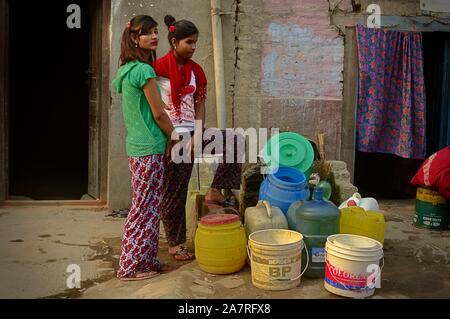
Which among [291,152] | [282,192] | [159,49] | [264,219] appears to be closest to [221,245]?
[264,219]

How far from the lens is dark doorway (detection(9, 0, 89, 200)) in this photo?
9.82 m

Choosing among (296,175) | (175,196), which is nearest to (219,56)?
(296,175)

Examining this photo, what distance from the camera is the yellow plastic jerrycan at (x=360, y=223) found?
447cm

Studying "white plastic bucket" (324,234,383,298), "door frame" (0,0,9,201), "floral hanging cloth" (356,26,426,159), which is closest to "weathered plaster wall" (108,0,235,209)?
"door frame" (0,0,9,201)

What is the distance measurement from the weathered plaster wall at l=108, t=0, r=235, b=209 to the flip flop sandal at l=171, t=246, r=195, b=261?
2115 millimetres

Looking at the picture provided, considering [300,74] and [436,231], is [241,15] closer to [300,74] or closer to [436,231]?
[300,74]

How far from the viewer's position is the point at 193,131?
14.8 ft

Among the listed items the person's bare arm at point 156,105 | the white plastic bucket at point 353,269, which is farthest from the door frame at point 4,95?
the white plastic bucket at point 353,269

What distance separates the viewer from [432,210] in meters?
5.89

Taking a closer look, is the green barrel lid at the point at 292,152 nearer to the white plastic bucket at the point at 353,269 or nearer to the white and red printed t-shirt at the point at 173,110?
the white and red printed t-shirt at the point at 173,110

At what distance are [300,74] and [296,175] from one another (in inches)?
80.6

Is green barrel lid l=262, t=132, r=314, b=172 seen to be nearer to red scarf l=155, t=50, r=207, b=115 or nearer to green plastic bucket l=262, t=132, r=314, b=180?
green plastic bucket l=262, t=132, r=314, b=180

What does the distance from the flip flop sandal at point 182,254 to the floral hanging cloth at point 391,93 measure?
3.31 meters

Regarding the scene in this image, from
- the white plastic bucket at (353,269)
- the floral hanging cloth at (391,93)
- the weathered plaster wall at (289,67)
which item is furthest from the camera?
the floral hanging cloth at (391,93)
